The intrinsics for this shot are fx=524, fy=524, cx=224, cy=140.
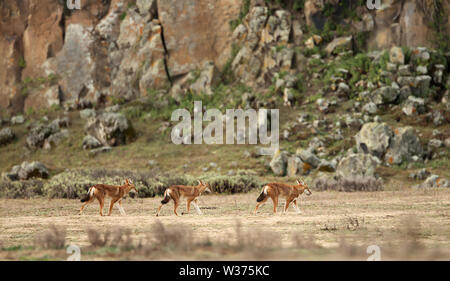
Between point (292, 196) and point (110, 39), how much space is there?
38456mm

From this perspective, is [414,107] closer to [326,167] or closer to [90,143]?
[326,167]

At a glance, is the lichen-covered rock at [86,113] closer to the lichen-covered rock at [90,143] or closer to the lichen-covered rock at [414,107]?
the lichen-covered rock at [90,143]

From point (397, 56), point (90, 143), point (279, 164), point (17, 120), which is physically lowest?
point (279, 164)

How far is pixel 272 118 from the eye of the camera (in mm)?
33531

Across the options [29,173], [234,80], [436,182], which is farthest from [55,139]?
[436,182]

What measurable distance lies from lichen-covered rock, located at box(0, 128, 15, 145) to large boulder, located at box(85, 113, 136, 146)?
8.36 metres

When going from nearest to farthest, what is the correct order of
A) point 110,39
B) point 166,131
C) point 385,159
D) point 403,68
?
point 385,159, point 403,68, point 166,131, point 110,39

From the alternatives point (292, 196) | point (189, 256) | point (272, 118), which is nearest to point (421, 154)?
point (272, 118)

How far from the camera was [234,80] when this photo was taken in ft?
131

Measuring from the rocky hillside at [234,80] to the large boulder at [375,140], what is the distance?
0.06 metres

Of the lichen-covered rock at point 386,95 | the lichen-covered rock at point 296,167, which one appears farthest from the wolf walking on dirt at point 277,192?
the lichen-covered rock at point 386,95

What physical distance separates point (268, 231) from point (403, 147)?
64.9 ft
